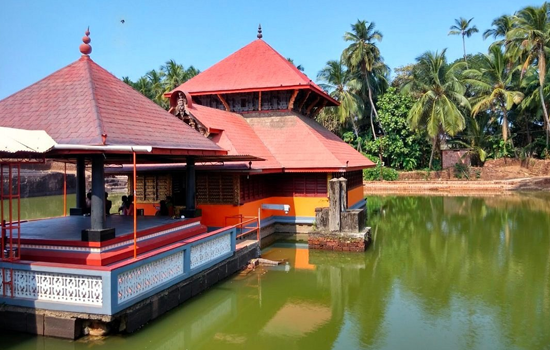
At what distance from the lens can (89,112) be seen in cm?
Answer: 662

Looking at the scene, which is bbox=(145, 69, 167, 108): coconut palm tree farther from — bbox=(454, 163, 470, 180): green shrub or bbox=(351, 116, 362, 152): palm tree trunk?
bbox=(454, 163, 470, 180): green shrub

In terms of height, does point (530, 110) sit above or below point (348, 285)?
above

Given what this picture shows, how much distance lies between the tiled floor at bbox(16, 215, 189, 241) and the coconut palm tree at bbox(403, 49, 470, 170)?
2591cm

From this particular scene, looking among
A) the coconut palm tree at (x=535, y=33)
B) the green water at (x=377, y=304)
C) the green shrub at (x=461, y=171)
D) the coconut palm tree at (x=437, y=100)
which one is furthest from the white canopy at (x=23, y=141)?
the green shrub at (x=461, y=171)

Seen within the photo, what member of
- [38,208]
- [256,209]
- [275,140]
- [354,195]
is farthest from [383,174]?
[38,208]

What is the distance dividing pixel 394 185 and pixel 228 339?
2669 centimetres

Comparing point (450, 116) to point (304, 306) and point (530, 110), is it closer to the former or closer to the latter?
point (530, 110)

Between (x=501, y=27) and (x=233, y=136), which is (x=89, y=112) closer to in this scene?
(x=233, y=136)

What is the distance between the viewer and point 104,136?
237 inches

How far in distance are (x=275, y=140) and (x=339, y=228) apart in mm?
4220

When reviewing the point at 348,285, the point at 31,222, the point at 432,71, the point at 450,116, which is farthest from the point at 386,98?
the point at 31,222

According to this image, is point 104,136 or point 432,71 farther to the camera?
point 432,71

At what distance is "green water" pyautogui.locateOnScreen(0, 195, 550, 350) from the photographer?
242 inches

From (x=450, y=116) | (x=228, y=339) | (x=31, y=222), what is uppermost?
(x=450, y=116)
